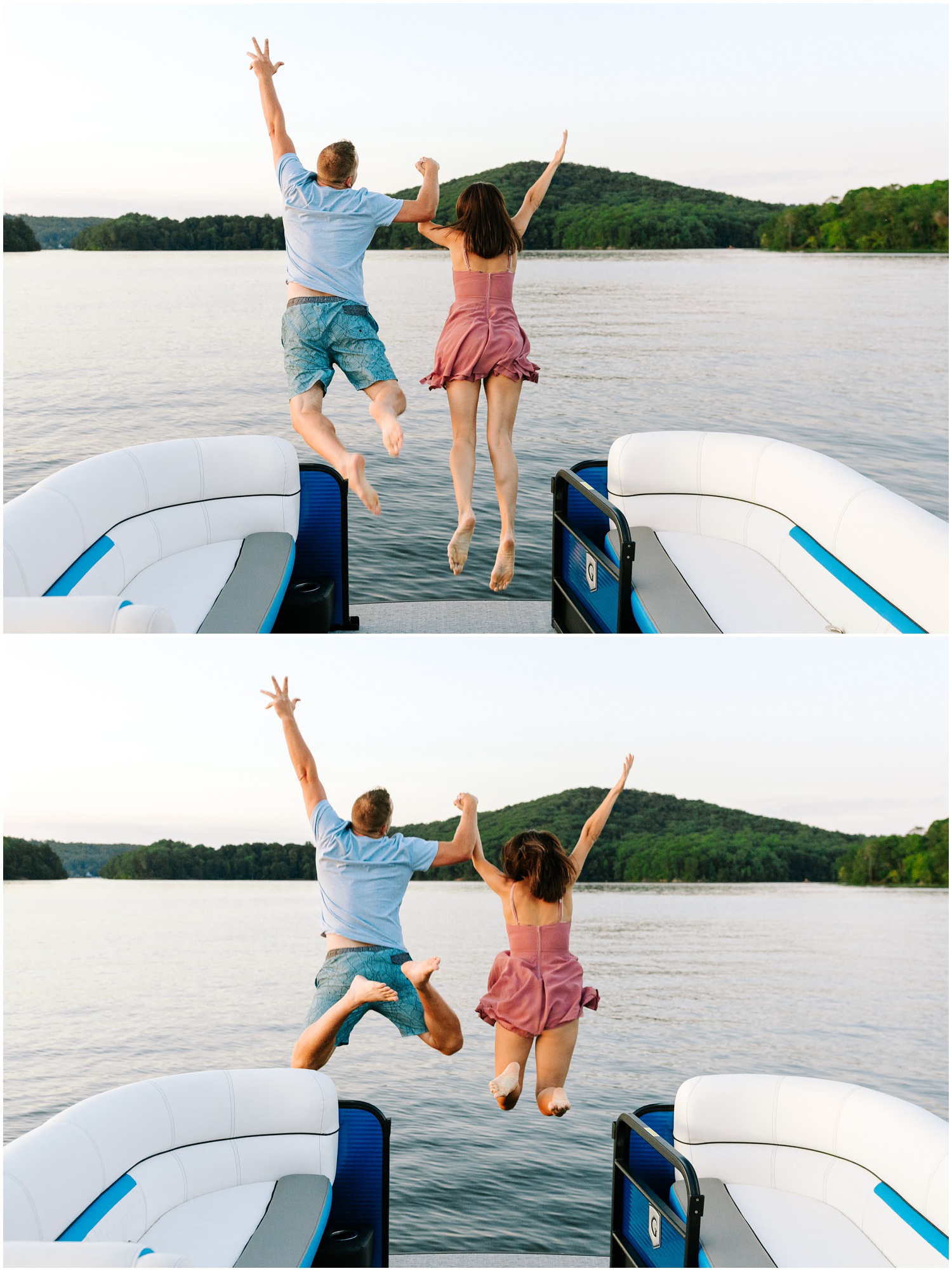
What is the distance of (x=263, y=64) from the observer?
12.4ft

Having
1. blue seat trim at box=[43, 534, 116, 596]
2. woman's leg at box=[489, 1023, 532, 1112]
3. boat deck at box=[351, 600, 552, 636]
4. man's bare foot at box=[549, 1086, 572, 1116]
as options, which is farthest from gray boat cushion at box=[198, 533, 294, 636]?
man's bare foot at box=[549, 1086, 572, 1116]

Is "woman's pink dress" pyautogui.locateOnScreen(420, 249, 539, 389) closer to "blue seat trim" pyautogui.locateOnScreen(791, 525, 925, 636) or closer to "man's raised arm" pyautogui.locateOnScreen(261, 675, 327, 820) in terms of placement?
"man's raised arm" pyautogui.locateOnScreen(261, 675, 327, 820)

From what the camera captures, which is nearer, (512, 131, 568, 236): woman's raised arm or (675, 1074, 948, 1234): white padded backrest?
(512, 131, 568, 236): woman's raised arm

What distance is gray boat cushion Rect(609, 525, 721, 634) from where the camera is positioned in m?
4.82

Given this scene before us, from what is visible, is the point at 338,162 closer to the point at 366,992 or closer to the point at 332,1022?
the point at 366,992

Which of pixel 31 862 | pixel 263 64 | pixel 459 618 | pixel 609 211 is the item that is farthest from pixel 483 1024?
pixel 31 862

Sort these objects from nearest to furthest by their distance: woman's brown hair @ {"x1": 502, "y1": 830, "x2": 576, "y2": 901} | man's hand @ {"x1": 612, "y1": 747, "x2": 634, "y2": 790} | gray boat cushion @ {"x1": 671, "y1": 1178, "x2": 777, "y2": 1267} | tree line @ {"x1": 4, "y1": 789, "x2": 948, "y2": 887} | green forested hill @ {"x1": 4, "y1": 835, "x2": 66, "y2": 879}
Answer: woman's brown hair @ {"x1": 502, "y1": 830, "x2": 576, "y2": 901} < man's hand @ {"x1": 612, "y1": 747, "x2": 634, "y2": 790} < gray boat cushion @ {"x1": 671, "y1": 1178, "x2": 777, "y2": 1267} < tree line @ {"x1": 4, "y1": 789, "x2": 948, "y2": 887} < green forested hill @ {"x1": 4, "y1": 835, "x2": 66, "y2": 879}

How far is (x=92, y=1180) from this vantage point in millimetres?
4316

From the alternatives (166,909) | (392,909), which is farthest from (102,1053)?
(166,909)

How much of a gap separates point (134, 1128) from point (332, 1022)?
1.57 m

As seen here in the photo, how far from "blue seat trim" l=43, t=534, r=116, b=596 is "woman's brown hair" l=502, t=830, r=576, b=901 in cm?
203

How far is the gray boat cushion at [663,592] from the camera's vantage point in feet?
15.8

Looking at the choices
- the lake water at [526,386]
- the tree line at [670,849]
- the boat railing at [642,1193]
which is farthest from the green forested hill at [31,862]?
the boat railing at [642,1193]

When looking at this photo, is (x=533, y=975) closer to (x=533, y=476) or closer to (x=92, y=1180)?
(x=92, y=1180)
